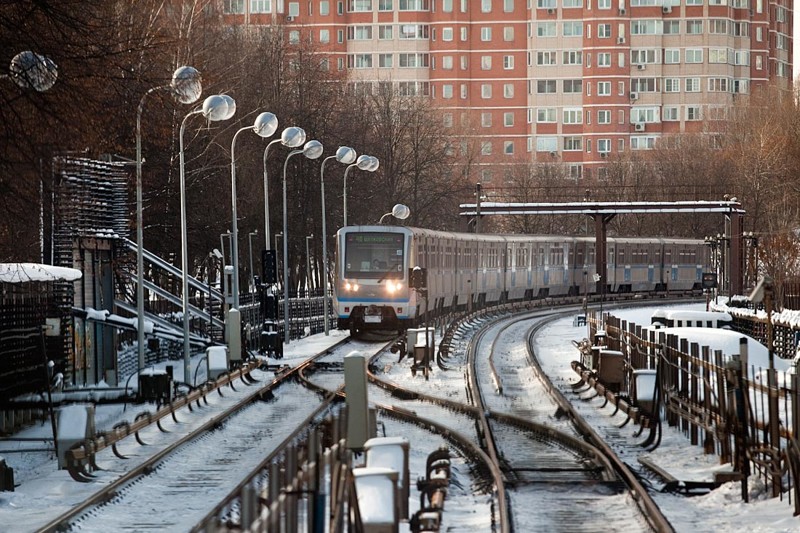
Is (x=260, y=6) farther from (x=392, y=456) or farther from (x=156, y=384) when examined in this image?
(x=392, y=456)

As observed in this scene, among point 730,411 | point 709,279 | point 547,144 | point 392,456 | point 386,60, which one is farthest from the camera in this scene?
point 547,144

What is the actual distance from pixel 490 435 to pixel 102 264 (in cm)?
1900

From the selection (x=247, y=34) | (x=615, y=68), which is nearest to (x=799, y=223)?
(x=247, y=34)

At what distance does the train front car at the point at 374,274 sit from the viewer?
4388 cm

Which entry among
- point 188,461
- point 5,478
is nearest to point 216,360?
point 188,461

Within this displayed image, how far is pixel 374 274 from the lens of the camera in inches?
1738

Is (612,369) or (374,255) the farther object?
(374,255)

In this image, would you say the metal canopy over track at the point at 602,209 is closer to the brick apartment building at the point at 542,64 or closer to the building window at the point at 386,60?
the brick apartment building at the point at 542,64

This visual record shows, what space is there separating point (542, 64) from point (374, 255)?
9524cm

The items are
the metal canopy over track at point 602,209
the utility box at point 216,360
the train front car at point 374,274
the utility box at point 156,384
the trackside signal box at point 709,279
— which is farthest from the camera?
the metal canopy over track at point 602,209

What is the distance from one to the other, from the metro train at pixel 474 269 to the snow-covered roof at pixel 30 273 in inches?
317

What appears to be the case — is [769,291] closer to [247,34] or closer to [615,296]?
[615,296]

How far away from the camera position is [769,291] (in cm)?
2066

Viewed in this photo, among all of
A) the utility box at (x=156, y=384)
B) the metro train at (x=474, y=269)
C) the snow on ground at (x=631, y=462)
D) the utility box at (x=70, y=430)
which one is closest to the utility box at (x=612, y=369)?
the snow on ground at (x=631, y=462)
